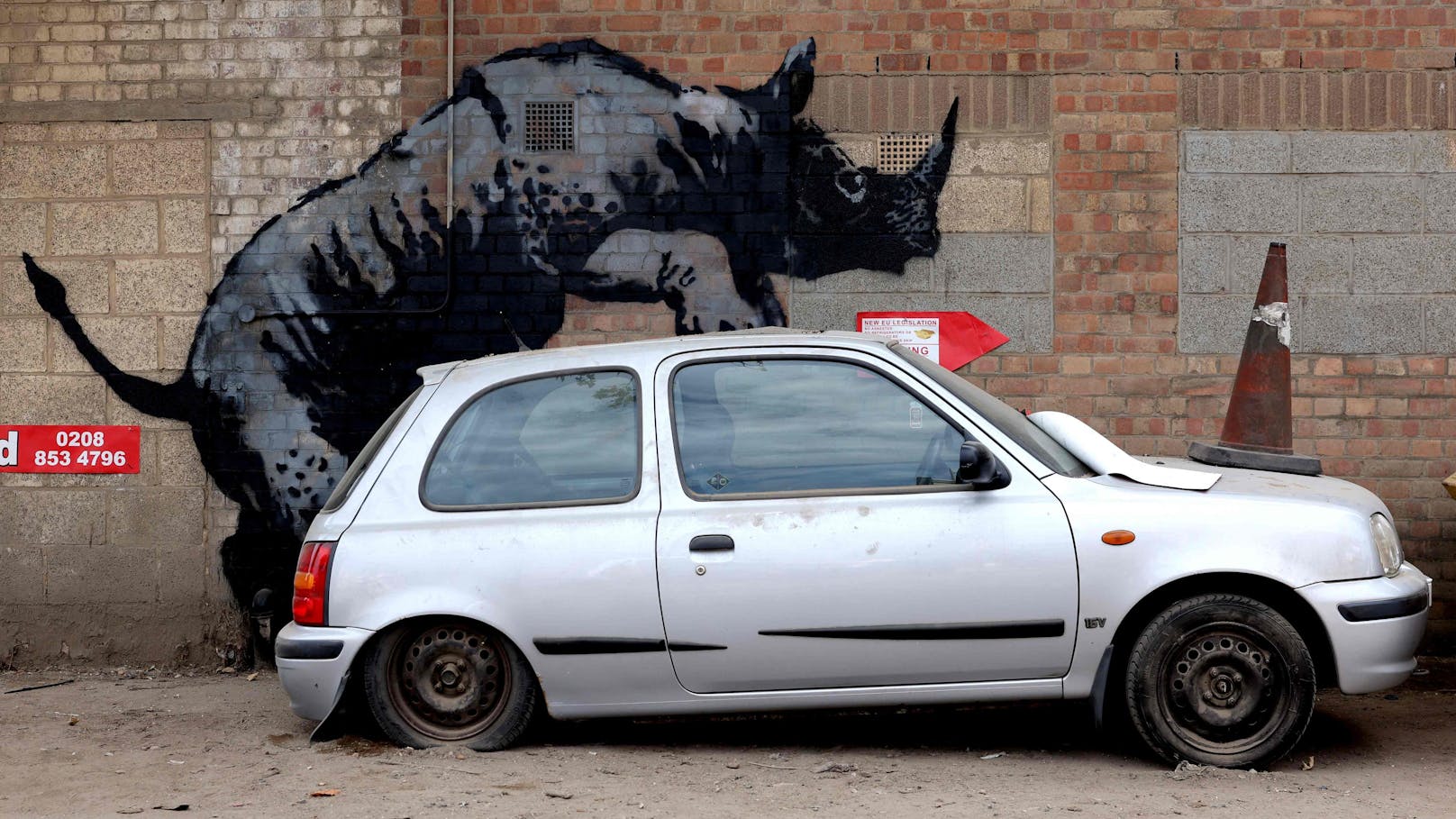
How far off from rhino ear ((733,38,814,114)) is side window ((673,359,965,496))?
2.70 metres

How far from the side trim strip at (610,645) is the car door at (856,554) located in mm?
22

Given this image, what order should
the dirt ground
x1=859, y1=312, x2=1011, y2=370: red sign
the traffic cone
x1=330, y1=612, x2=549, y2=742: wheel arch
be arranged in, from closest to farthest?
the dirt ground, x1=330, y1=612, x2=549, y2=742: wheel arch, the traffic cone, x1=859, y1=312, x2=1011, y2=370: red sign

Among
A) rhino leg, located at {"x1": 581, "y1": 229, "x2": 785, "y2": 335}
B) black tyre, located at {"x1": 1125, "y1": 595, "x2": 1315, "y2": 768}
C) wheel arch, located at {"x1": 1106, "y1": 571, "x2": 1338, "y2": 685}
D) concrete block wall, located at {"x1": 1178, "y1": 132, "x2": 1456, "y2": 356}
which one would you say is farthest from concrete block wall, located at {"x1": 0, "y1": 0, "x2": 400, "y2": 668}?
black tyre, located at {"x1": 1125, "y1": 595, "x2": 1315, "y2": 768}

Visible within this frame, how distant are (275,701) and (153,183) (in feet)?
9.68

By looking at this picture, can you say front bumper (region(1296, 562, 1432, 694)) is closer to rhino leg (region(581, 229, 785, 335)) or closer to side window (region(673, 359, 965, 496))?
side window (region(673, 359, 965, 496))

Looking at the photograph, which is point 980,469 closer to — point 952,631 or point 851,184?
point 952,631

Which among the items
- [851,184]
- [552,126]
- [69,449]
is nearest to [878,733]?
[851,184]

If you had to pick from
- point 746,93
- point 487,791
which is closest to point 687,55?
point 746,93

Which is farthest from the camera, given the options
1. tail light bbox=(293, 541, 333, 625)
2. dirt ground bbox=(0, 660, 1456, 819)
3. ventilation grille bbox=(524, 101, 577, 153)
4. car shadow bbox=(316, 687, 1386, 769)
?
ventilation grille bbox=(524, 101, 577, 153)

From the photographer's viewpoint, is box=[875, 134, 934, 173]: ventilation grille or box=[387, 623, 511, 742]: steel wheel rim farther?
box=[875, 134, 934, 173]: ventilation grille

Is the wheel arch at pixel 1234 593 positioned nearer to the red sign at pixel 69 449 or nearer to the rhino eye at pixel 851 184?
the rhino eye at pixel 851 184

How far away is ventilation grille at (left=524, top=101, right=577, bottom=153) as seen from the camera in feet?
24.8

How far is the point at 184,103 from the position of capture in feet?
25.1

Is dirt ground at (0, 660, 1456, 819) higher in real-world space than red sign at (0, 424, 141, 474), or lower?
lower
